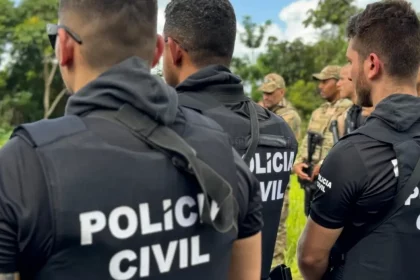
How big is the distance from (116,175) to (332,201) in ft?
3.66

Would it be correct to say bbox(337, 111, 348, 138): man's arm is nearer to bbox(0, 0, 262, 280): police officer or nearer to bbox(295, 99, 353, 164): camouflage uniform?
bbox(295, 99, 353, 164): camouflage uniform

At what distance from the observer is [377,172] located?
2.08 meters

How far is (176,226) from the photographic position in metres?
1.33

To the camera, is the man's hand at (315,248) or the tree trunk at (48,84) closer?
the man's hand at (315,248)

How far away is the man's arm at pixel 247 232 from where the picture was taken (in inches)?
60.4

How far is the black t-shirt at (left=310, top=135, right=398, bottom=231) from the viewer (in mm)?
2078

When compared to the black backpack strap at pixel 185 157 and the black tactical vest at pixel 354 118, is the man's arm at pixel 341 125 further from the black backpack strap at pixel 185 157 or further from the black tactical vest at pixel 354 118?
the black backpack strap at pixel 185 157

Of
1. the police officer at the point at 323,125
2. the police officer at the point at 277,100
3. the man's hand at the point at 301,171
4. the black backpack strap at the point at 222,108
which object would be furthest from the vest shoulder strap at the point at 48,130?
the police officer at the point at 277,100

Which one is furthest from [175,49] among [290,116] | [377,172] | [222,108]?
[290,116]

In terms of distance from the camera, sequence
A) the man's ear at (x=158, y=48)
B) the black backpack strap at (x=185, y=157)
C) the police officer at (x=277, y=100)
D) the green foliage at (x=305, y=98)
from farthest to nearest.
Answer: the green foliage at (x=305, y=98) → the police officer at (x=277, y=100) → the man's ear at (x=158, y=48) → the black backpack strap at (x=185, y=157)

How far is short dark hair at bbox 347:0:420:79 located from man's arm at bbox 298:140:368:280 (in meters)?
0.37

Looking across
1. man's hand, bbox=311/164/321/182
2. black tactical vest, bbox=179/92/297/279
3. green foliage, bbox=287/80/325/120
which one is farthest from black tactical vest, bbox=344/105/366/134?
green foliage, bbox=287/80/325/120

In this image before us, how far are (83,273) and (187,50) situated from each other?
126 centimetres

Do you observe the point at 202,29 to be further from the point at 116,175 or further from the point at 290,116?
the point at 290,116
